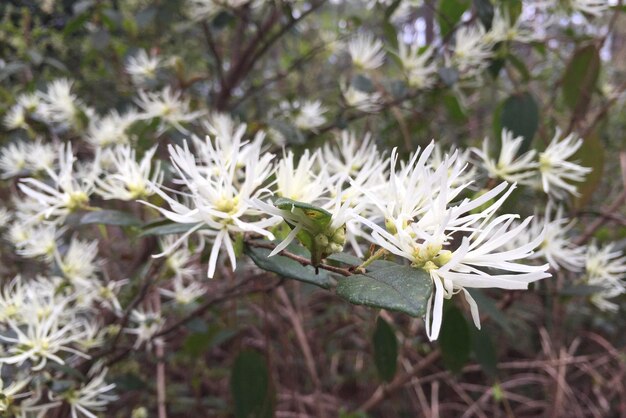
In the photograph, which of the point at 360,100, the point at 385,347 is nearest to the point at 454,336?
the point at 385,347

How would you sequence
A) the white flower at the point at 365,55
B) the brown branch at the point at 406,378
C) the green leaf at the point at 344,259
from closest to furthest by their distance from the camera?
the green leaf at the point at 344,259, the brown branch at the point at 406,378, the white flower at the point at 365,55

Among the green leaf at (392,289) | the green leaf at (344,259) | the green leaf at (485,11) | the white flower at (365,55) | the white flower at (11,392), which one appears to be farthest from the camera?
the white flower at (365,55)

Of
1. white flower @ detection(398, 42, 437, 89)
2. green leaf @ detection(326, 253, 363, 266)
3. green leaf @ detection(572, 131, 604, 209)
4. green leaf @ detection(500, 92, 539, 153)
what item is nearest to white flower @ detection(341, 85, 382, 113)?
white flower @ detection(398, 42, 437, 89)

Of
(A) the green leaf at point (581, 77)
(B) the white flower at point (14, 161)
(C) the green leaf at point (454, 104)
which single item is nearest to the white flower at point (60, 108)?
(B) the white flower at point (14, 161)

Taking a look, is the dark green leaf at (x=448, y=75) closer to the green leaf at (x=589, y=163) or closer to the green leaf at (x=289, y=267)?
the green leaf at (x=589, y=163)

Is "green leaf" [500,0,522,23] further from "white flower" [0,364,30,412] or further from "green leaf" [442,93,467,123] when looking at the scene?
"white flower" [0,364,30,412]

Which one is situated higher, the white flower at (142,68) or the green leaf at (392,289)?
the white flower at (142,68)
